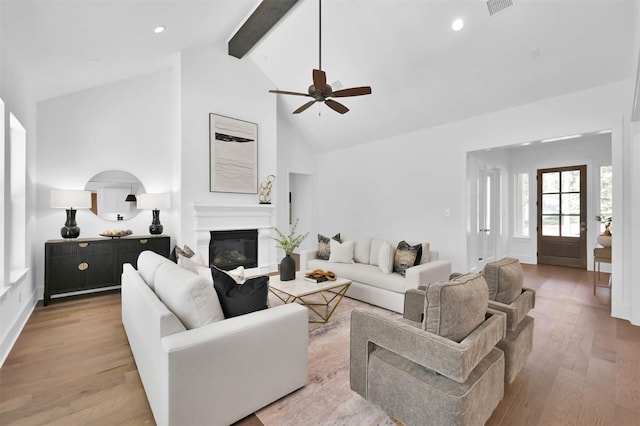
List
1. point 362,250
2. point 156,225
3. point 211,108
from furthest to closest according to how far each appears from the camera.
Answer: point 211,108, point 156,225, point 362,250

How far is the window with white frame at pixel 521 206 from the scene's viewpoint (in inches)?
269

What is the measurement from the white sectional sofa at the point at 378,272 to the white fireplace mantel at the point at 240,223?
129 centimetres

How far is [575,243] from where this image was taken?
6125mm

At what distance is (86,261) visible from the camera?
4109mm

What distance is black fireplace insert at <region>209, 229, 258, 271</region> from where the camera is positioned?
207 inches

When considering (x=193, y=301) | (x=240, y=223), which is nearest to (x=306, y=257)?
(x=240, y=223)

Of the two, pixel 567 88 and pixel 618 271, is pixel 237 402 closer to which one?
pixel 618 271

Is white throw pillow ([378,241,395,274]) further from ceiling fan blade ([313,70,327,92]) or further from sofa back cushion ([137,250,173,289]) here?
sofa back cushion ([137,250,173,289])

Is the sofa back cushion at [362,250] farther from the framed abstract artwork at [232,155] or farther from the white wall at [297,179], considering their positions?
the white wall at [297,179]

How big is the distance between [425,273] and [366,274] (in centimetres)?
76

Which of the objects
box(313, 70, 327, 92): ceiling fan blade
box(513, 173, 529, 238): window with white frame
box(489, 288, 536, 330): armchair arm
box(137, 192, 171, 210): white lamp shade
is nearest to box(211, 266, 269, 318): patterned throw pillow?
box(489, 288, 536, 330): armchair arm

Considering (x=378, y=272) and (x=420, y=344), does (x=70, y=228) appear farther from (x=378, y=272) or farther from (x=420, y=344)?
(x=420, y=344)

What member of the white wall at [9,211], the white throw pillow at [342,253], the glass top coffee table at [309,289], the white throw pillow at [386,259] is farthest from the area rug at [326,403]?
the white wall at [9,211]

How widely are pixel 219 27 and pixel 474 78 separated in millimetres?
3911
